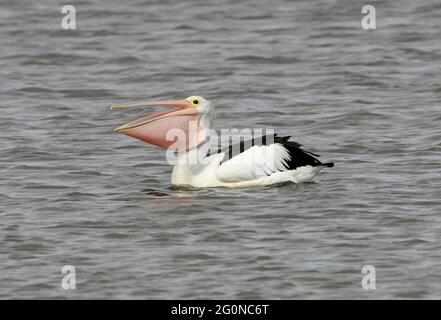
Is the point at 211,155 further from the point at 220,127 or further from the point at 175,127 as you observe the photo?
the point at 220,127

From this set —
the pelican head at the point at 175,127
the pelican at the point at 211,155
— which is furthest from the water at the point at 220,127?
the pelican head at the point at 175,127

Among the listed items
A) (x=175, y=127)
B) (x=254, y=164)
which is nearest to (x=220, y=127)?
(x=175, y=127)

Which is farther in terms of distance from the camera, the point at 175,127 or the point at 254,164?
the point at 175,127

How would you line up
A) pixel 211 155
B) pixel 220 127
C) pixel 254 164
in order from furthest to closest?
1. pixel 220 127
2. pixel 211 155
3. pixel 254 164

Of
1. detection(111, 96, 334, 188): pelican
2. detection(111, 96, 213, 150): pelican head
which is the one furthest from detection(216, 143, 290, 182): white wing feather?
detection(111, 96, 213, 150): pelican head

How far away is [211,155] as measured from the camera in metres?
10.4

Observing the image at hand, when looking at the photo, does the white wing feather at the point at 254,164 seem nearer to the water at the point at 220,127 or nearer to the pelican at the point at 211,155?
the pelican at the point at 211,155

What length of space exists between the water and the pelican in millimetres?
133

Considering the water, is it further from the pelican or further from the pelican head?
the pelican head

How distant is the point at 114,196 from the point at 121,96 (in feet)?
15.7

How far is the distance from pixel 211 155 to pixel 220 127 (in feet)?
8.34
